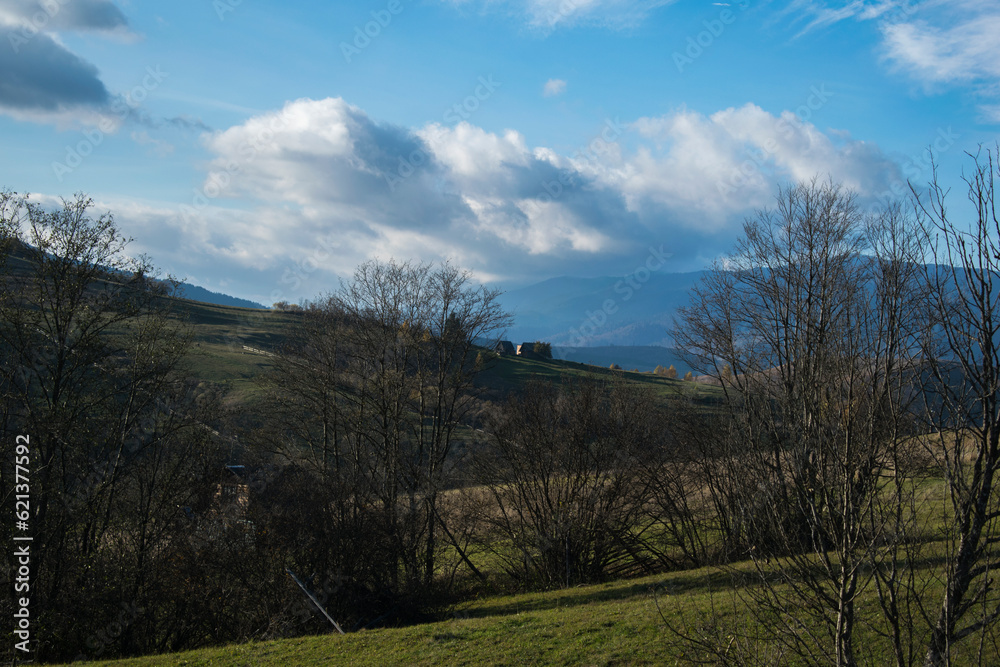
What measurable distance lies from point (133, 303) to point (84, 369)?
9.17ft

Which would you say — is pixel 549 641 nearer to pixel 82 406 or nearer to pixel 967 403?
pixel 967 403

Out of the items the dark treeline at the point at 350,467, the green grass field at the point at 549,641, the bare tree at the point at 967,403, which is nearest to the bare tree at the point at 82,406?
the dark treeline at the point at 350,467

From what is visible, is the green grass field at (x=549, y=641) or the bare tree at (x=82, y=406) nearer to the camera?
the green grass field at (x=549, y=641)

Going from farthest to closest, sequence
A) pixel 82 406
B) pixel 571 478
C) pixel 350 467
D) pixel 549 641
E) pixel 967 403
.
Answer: pixel 350 467, pixel 571 478, pixel 82 406, pixel 549 641, pixel 967 403

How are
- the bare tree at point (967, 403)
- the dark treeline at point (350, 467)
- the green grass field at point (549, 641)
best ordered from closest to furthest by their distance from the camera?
1. the bare tree at point (967, 403)
2. the green grass field at point (549, 641)
3. the dark treeline at point (350, 467)

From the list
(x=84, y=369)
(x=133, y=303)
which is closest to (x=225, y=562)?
(x=84, y=369)

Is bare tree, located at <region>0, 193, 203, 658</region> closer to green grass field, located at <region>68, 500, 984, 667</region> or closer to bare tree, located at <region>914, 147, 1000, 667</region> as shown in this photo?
green grass field, located at <region>68, 500, 984, 667</region>

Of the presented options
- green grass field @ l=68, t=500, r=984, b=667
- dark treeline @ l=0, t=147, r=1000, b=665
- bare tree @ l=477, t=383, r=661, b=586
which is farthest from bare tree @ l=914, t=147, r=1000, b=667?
bare tree @ l=477, t=383, r=661, b=586

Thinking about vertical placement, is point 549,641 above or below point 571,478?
below

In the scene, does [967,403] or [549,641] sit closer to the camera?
[967,403]

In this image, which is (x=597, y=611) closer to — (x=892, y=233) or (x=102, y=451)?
(x=892, y=233)

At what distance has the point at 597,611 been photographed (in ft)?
53.5

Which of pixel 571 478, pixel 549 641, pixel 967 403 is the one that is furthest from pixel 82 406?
pixel 967 403

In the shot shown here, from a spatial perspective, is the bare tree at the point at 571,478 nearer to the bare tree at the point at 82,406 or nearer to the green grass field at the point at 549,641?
the green grass field at the point at 549,641
